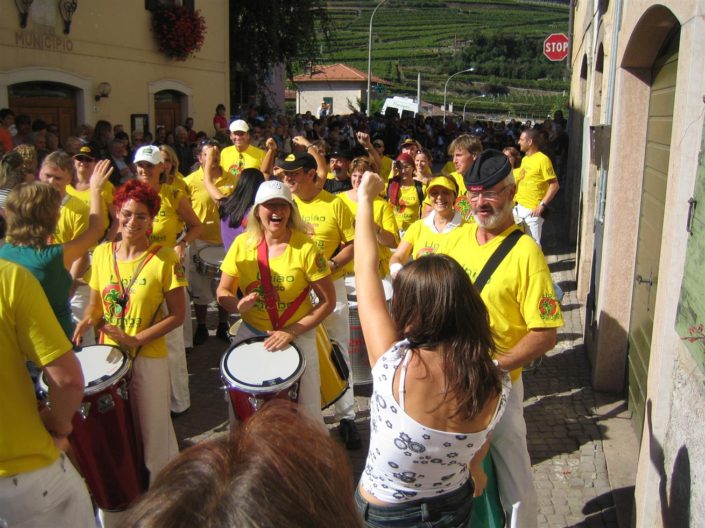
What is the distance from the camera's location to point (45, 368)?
2.56 metres

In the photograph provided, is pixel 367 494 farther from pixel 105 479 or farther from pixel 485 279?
pixel 105 479

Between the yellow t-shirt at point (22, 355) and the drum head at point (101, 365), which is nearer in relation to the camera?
the yellow t-shirt at point (22, 355)

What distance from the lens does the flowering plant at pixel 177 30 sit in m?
14.7

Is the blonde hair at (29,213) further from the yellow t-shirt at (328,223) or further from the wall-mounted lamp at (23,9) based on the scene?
the wall-mounted lamp at (23,9)

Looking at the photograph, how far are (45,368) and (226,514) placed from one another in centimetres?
172

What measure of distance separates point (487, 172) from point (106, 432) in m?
2.31

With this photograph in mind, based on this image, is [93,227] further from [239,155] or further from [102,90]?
[102,90]

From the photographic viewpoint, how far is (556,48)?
809 inches

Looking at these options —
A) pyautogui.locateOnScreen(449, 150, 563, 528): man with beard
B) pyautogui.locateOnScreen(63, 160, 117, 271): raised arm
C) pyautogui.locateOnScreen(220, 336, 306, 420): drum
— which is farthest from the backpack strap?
pyautogui.locateOnScreen(63, 160, 117, 271): raised arm

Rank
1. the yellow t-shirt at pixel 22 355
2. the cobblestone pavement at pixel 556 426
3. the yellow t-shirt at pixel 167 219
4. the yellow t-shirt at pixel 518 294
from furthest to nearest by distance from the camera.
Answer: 1. the yellow t-shirt at pixel 167 219
2. the cobblestone pavement at pixel 556 426
3. the yellow t-shirt at pixel 518 294
4. the yellow t-shirt at pixel 22 355

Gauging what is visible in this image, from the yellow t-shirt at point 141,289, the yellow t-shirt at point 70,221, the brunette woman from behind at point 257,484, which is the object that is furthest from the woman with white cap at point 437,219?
the brunette woman from behind at point 257,484

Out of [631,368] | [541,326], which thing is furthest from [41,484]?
[631,368]

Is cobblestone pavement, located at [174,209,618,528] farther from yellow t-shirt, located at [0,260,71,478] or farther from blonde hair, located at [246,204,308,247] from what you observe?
yellow t-shirt, located at [0,260,71,478]

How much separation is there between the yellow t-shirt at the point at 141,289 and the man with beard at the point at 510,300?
167 cm
